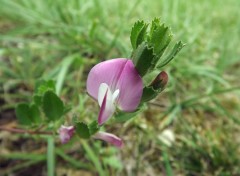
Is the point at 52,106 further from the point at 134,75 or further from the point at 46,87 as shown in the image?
the point at 134,75

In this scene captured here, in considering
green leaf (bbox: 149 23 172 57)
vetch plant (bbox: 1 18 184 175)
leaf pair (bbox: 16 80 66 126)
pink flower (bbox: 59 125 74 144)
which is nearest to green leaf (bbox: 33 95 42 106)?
leaf pair (bbox: 16 80 66 126)

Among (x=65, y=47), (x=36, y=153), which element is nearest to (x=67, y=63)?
(x=65, y=47)

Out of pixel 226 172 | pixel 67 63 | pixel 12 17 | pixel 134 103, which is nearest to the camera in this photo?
pixel 134 103

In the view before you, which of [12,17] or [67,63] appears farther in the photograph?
[12,17]

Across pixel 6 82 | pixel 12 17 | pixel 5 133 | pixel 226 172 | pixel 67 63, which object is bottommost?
pixel 226 172

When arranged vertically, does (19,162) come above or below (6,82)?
below


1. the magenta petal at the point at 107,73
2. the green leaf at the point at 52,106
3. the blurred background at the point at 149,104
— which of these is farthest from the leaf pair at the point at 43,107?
the magenta petal at the point at 107,73

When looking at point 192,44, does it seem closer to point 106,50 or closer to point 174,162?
point 106,50

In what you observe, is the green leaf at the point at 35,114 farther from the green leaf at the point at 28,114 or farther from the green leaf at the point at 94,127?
the green leaf at the point at 94,127
